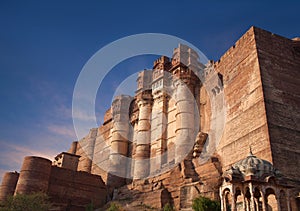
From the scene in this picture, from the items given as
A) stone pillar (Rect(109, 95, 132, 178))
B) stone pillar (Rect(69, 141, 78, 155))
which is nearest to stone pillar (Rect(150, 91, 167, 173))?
stone pillar (Rect(109, 95, 132, 178))

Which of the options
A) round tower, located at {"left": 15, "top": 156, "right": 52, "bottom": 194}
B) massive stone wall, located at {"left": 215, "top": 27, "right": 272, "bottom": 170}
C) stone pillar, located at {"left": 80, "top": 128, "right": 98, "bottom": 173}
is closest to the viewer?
massive stone wall, located at {"left": 215, "top": 27, "right": 272, "bottom": 170}

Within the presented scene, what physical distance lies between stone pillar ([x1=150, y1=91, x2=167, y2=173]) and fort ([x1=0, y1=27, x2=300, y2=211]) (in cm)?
9

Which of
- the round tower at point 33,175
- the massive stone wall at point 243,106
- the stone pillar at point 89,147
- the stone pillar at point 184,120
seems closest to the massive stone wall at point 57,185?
the round tower at point 33,175

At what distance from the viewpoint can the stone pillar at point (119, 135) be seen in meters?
30.8

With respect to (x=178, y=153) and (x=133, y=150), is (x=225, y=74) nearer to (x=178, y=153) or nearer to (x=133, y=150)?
(x=178, y=153)

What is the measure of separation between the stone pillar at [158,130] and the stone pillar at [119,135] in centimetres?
424

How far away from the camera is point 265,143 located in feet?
→ 54.2

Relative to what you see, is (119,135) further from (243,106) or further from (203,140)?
(243,106)

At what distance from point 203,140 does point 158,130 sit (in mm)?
6534

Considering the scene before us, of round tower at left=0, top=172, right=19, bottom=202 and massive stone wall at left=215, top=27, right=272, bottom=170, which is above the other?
massive stone wall at left=215, top=27, right=272, bottom=170

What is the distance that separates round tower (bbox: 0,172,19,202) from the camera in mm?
26641

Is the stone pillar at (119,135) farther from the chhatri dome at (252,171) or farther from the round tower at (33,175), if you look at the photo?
the chhatri dome at (252,171)

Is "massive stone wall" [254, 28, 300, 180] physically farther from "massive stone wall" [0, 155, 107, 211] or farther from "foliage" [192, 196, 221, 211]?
"massive stone wall" [0, 155, 107, 211]

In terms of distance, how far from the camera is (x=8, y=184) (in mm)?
27156
